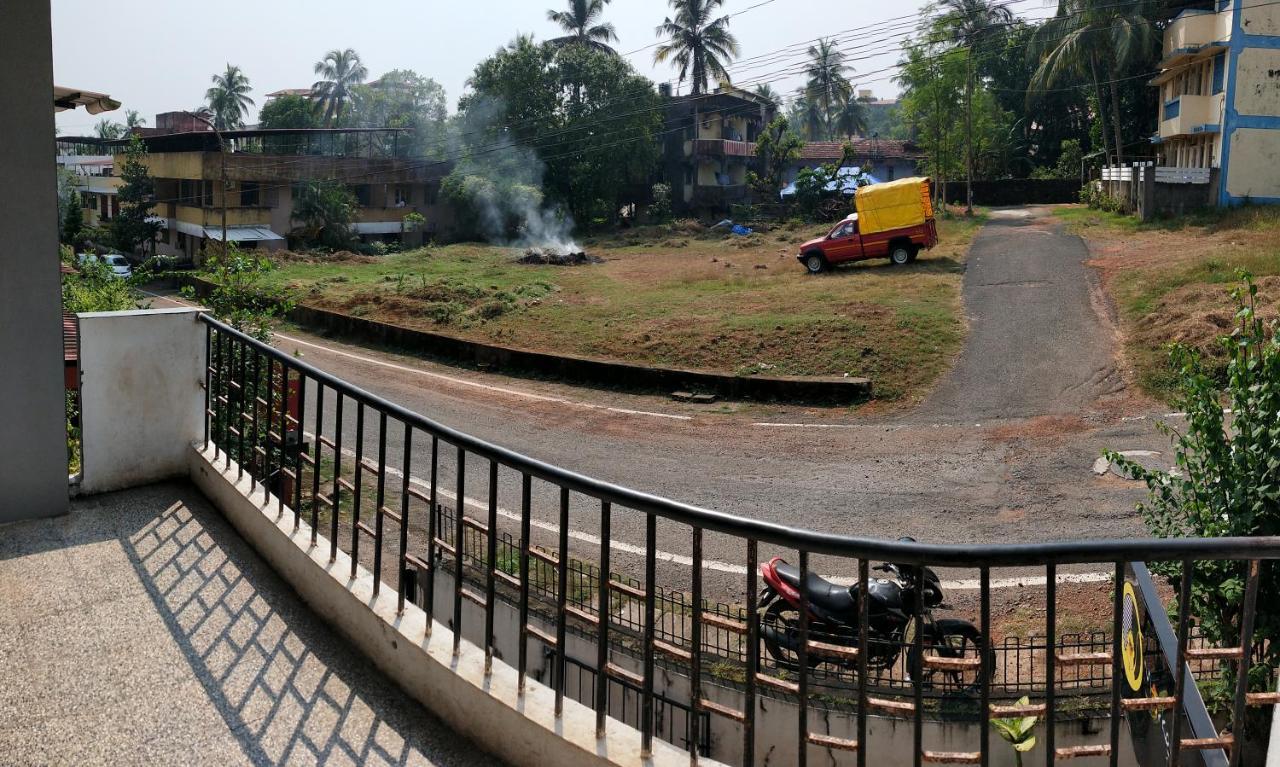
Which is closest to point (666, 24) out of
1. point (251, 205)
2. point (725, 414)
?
point (251, 205)

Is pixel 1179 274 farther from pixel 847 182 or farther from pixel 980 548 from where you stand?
pixel 847 182

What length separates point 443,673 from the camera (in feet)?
12.9

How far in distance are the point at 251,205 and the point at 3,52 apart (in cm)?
5087

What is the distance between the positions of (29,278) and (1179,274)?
73.7 ft

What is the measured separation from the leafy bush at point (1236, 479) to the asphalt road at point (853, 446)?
4.59 meters

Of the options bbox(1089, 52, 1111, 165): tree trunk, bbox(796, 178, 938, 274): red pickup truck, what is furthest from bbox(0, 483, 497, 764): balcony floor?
bbox(1089, 52, 1111, 165): tree trunk

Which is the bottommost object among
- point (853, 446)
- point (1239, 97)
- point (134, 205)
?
point (853, 446)

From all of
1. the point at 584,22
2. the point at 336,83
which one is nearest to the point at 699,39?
the point at 584,22

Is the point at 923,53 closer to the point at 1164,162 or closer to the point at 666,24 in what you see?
the point at 1164,162

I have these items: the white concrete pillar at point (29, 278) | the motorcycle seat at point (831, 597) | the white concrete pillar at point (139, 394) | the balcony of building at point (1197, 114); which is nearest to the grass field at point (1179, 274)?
the balcony of building at point (1197, 114)

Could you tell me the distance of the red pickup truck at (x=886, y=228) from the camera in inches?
1182

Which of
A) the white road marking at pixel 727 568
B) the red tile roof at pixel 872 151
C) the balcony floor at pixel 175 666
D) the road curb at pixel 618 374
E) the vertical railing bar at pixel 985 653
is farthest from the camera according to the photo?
the red tile roof at pixel 872 151

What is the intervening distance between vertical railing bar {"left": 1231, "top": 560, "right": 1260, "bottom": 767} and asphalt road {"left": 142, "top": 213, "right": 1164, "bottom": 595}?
25.0 ft

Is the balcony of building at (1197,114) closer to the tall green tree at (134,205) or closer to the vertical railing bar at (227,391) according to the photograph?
the vertical railing bar at (227,391)
